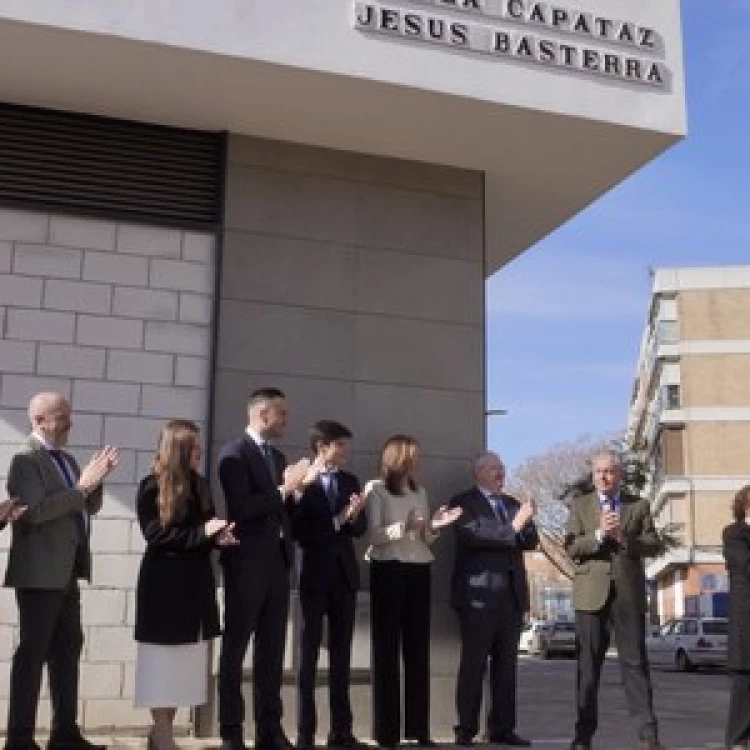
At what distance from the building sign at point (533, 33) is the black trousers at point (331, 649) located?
3858mm

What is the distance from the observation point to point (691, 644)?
31484 mm

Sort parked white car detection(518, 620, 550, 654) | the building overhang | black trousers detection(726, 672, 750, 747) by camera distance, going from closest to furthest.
Answer: black trousers detection(726, 672, 750, 747), the building overhang, parked white car detection(518, 620, 550, 654)

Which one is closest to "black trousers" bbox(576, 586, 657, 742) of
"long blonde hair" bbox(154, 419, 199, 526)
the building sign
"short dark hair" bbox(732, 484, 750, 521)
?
"short dark hair" bbox(732, 484, 750, 521)

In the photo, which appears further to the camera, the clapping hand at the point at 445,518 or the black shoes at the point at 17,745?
the clapping hand at the point at 445,518

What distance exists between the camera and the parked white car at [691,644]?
1217 inches

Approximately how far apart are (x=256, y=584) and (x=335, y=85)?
3.57 metres

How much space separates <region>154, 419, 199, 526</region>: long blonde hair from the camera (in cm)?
626

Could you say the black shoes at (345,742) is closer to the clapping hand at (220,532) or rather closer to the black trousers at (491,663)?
the black trousers at (491,663)

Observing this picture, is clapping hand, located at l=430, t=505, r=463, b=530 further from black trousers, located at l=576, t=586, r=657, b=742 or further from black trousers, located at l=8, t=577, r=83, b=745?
black trousers, located at l=8, t=577, r=83, b=745

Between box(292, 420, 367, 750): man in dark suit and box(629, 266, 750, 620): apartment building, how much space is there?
48787 millimetres

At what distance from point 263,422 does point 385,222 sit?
116 inches

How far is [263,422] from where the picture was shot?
694cm

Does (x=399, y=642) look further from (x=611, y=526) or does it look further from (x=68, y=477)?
(x=68, y=477)

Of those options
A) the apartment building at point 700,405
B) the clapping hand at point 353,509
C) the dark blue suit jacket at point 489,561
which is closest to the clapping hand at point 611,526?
the dark blue suit jacket at point 489,561
